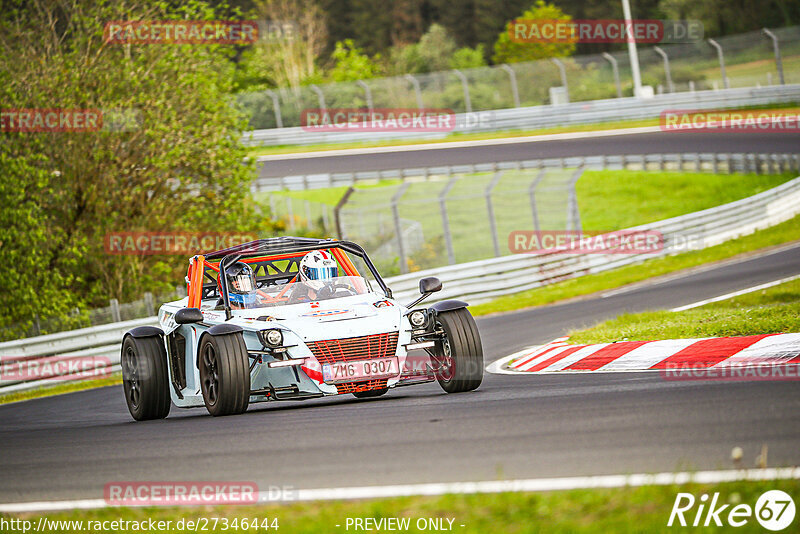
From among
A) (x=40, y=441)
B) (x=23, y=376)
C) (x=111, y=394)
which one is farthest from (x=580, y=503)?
(x=23, y=376)

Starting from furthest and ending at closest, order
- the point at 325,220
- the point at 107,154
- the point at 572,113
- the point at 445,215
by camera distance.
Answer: the point at 572,113 < the point at 325,220 < the point at 107,154 < the point at 445,215

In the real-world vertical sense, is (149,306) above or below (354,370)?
below

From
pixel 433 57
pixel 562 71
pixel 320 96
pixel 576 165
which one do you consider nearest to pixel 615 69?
pixel 562 71

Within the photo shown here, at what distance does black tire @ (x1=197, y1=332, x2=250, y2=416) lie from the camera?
8938 millimetres

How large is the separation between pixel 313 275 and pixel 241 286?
75 cm

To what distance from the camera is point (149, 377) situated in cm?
1050

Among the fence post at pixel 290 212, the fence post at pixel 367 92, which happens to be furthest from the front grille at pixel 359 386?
the fence post at pixel 367 92

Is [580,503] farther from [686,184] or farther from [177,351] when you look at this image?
[686,184]

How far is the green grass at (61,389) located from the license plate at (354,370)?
9086 mm

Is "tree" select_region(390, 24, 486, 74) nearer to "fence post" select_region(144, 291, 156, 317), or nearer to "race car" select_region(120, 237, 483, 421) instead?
"fence post" select_region(144, 291, 156, 317)

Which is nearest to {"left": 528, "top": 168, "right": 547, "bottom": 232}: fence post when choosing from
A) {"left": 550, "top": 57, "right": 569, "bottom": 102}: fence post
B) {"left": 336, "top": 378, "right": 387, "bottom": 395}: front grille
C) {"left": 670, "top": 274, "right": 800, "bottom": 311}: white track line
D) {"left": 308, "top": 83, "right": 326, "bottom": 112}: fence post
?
{"left": 670, "top": 274, "right": 800, "bottom": 311}: white track line

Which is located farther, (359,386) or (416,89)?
(416,89)

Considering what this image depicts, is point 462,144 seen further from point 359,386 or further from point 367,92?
point 359,386

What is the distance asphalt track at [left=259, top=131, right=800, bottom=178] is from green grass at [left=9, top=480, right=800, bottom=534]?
31041mm
